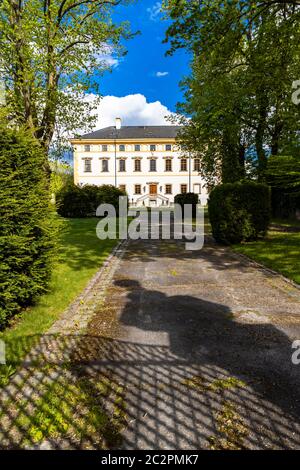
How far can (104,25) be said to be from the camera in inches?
533

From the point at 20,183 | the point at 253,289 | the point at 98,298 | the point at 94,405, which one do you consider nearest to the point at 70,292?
the point at 98,298

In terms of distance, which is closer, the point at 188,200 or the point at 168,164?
the point at 188,200

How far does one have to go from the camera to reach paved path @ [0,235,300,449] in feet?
8.17

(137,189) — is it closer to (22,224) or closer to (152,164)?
(152,164)

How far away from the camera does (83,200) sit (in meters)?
27.3

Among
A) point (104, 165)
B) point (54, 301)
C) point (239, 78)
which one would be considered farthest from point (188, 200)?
point (104, 165)

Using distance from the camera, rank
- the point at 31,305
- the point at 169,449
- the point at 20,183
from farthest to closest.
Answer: the point at 31,305 < the point at 20,183 < the point at 169,449

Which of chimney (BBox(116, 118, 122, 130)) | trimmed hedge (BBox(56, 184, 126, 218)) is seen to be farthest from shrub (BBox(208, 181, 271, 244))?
chimney (BBox(116, 118, 122, 130))

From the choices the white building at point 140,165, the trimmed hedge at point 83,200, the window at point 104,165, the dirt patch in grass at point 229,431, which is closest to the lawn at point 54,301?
the dirt patch in grass at point 229,431

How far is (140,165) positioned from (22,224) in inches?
2043

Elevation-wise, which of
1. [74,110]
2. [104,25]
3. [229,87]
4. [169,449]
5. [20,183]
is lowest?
[169,449]

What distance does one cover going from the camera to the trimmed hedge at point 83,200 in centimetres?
2706

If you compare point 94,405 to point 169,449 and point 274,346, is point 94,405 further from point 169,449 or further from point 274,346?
point 274,346

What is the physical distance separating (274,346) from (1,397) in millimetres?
3564
